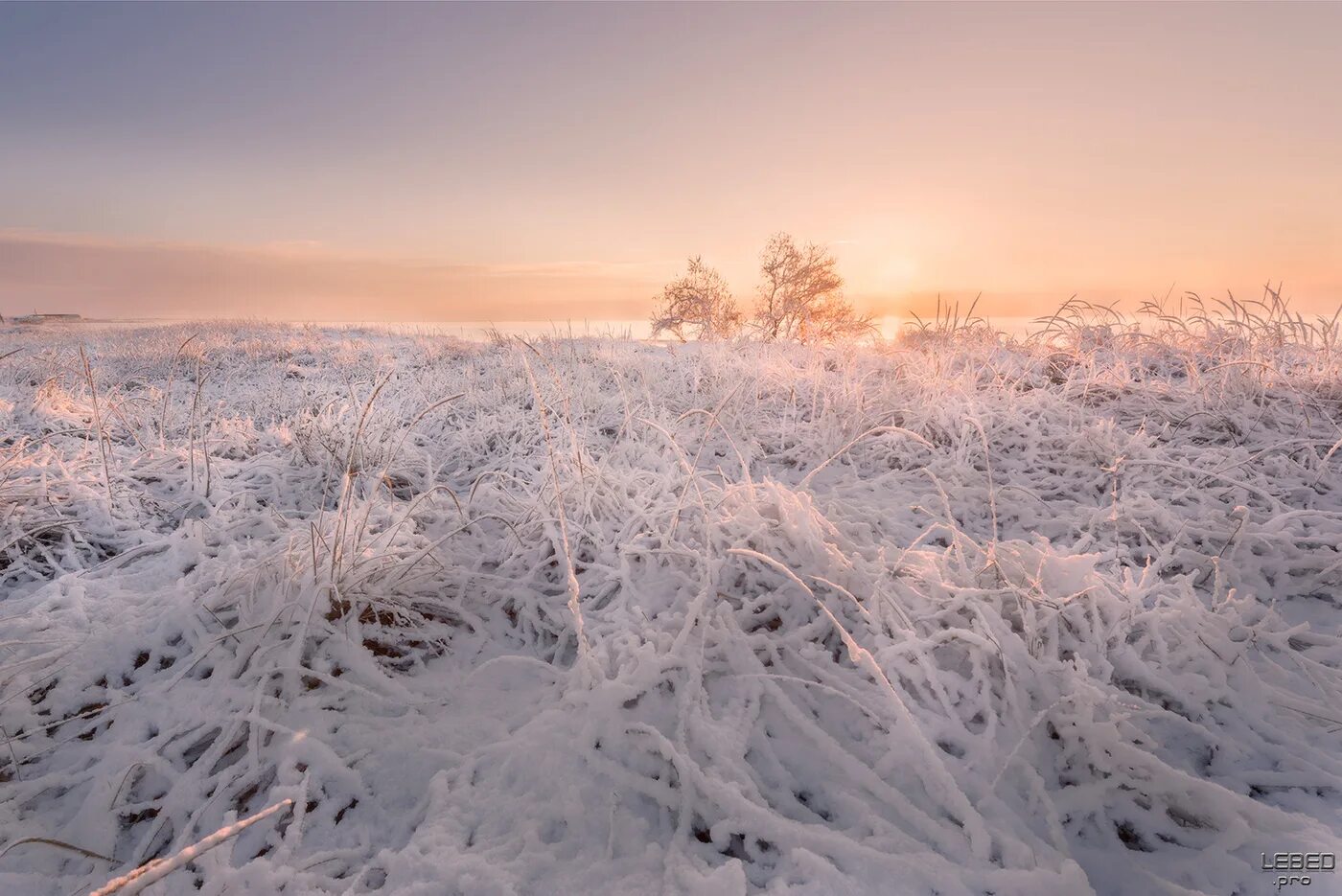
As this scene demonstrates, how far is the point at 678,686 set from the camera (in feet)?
5.75

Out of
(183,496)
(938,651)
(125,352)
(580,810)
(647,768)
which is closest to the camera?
(580,810)

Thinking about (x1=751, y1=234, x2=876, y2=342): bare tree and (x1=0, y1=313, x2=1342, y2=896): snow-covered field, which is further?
(x1=751, y1=234, x2=876, y2=342): bare tree

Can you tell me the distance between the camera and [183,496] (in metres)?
3.17

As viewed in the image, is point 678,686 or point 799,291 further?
point 799,291

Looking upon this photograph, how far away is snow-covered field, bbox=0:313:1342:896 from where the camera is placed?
1.36 metres

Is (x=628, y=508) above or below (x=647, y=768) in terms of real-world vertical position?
above

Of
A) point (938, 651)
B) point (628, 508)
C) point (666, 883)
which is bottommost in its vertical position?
point (666, 883)

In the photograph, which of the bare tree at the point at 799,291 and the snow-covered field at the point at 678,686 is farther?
the bare tree at the point at 799,291

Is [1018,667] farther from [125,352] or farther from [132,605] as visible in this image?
[125,352]

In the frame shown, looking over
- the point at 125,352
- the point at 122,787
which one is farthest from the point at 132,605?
the point at 125,352

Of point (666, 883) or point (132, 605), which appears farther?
point (132, 605)

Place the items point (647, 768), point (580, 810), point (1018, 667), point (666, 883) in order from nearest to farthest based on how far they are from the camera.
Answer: point (666, 883) → point (580, 810) → point (647, 768) → point (1018, 667)

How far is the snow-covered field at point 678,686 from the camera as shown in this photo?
1357 millimetres

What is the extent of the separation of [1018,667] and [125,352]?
17.0 meters
